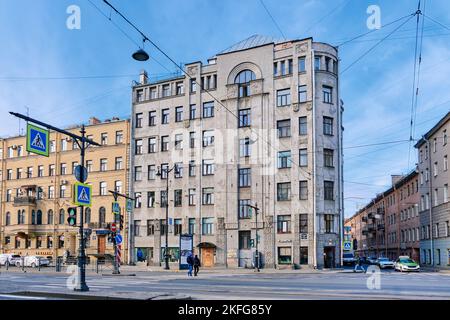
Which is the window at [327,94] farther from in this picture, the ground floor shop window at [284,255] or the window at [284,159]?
the ground floor shop window at [284,255]

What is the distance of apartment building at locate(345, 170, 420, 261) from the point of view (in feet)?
211

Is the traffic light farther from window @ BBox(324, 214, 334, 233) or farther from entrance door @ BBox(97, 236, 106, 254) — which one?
entrance door @ BBox(97, 236, 106, 254)

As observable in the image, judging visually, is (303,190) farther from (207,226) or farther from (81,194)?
(81,194)

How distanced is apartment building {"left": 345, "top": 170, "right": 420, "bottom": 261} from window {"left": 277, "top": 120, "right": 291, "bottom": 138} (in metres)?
11.6

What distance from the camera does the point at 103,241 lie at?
179ft

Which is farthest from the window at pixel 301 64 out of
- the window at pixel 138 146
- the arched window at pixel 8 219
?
the arched window at pixel 8 219

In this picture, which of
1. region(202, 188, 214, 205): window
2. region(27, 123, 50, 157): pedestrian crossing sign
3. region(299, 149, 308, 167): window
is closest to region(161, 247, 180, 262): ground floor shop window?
region(202, 188, 214, 205): window

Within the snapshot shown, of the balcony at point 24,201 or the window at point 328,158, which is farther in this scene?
the balcony at point 24,201

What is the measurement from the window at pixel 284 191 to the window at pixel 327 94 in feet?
29.4

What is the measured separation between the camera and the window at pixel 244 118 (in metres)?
49.4

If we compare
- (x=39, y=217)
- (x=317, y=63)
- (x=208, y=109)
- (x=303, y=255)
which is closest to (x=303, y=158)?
(x=303, y=255)

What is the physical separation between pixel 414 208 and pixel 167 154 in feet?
111

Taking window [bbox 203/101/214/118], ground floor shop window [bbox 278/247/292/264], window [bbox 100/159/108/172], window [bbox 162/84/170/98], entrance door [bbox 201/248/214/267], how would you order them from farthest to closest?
window [bbox 100/159/108/172] → window [bbox 162/84/170/98] → window [bbox 203/101/214/118] → entrance door [bbox 201/248/214/267] → ground floor shop window [bbox 278/247/292/264]
